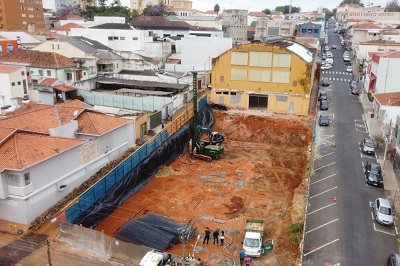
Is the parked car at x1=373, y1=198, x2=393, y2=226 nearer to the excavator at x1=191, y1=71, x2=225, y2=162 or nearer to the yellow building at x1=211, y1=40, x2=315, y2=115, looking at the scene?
the excavator at x1=191, y1=71, x2=225, y2=162

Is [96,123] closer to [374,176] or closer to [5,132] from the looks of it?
[5,132]

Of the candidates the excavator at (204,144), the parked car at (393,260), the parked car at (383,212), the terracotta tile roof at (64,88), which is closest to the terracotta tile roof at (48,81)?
the terracotta tile roof at (64,88)

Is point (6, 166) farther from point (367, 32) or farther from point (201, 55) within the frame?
point (367, 32)

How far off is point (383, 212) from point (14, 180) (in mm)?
24562

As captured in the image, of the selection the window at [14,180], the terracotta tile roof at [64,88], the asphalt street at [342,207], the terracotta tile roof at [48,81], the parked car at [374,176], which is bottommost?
the asphalt street at [342,207]

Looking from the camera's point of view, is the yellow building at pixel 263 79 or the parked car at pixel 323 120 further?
the yellow building at pixel 263 79

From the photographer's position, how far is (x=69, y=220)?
23.5 meters

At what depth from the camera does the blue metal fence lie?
951 inches

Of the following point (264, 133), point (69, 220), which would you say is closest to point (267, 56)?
point (264, 133)

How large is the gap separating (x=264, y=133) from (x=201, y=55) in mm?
26571

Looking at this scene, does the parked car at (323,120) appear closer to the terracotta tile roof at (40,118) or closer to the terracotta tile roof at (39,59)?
the terracotta tile roof at (40,118)

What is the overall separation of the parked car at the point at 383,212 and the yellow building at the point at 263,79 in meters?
23.8

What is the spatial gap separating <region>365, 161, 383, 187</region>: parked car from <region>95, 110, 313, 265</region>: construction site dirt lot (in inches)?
204

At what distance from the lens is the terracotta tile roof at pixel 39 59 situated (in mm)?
50938
